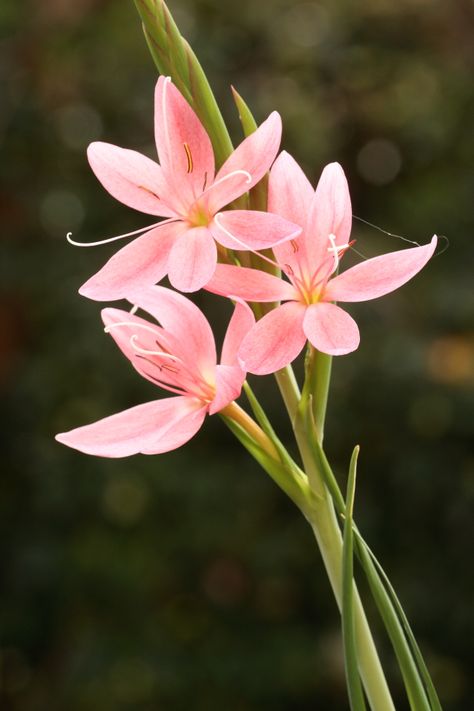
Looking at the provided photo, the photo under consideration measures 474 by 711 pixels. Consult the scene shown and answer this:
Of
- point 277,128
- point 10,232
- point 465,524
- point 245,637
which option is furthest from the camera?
point 10,232

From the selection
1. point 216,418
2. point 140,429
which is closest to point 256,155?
point 140,429

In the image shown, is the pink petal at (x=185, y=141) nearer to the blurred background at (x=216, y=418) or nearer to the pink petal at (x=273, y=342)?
the pink petal at (x=273, y=342)

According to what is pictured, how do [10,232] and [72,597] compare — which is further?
[10,232]

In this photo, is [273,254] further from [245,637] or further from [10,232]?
[10,232]

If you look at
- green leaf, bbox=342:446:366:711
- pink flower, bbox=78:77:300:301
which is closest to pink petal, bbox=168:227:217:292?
pink flower, bbox=78:77:300:301

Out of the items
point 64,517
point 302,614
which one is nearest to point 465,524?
point 302,614

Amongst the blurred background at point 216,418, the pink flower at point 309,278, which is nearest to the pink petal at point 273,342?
the pink flower at point 309,278
